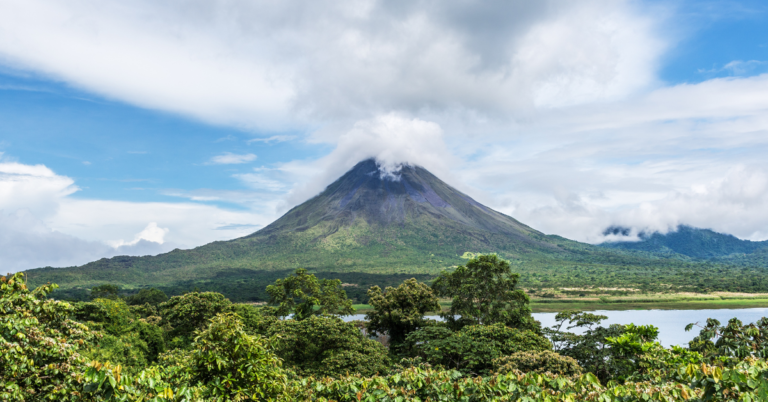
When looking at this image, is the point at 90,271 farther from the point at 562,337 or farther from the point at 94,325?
the point at 562,337

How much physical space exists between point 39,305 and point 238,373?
126 inches

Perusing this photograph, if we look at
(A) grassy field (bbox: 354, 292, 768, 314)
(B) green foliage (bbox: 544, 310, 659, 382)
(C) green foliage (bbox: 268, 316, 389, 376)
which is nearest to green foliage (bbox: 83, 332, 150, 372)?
(C) green foliage (bbox: 268, 316, 389, 376)

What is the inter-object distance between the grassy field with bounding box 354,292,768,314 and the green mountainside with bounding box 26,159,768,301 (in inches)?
383

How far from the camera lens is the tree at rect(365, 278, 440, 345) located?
2419cm

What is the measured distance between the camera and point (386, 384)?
20.3 feet

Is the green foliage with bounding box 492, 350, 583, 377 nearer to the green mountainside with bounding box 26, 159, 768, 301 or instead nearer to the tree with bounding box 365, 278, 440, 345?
the tree with bounding box 365, 278, 440, 345

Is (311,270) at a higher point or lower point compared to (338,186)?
lower

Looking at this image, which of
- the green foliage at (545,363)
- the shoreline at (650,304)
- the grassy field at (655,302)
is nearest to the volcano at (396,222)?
the grassy field at (655,302)

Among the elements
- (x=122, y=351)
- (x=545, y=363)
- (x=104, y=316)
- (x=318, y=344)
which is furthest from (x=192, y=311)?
(x=545, y=363)

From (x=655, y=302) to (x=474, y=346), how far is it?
5430cm

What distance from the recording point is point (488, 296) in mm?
23625

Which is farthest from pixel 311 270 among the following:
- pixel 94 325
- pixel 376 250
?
pixel 94 325

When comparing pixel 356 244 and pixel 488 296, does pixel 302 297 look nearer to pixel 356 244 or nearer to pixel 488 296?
pixel 488 296

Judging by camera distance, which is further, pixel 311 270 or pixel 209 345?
pixel 311 270
